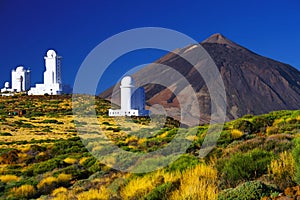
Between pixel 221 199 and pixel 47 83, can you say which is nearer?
pixel 221 199

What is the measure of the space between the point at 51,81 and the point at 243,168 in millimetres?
59702

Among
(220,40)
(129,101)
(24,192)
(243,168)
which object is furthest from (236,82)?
(243,168)

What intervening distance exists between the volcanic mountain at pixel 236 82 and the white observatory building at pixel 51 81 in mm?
40422

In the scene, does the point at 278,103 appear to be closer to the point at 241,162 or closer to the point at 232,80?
the point at 232,80

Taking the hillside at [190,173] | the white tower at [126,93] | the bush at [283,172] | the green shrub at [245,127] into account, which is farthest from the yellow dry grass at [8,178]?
the white tower at [126,93]

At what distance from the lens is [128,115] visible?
2020 inches

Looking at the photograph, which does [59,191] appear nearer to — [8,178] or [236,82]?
[8,178]

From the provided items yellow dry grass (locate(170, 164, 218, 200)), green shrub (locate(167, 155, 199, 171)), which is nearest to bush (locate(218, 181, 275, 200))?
yellow dry grass (locate(170, 164, 218, 200))

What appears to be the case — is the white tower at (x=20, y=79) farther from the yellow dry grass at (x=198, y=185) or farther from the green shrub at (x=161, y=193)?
the green shrub at (x=161, y=193)

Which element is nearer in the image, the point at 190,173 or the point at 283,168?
the point at 283,168

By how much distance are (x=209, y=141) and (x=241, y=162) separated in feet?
20.9

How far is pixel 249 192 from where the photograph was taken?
18.6ft

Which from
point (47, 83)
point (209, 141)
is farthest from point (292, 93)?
point (209, 141)

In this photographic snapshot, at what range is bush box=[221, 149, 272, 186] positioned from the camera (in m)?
7.11
